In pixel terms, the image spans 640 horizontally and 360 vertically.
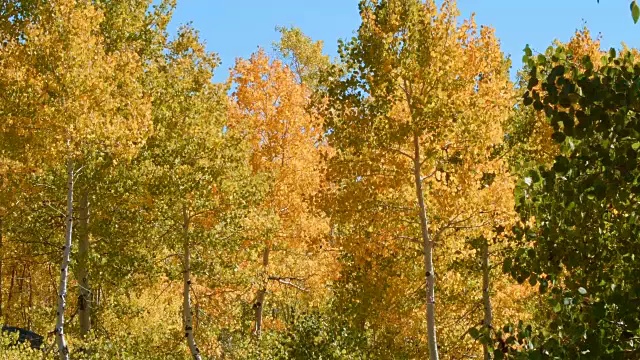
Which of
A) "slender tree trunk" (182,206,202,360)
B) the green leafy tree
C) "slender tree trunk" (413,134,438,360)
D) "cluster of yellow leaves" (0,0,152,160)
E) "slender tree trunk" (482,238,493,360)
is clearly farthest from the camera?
"slender tree trunk" (182,206,202,360)

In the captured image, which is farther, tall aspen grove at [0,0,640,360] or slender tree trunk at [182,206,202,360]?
slender tree trunk at [182,206,202,360]

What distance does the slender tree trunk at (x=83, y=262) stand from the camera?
47.6 ft

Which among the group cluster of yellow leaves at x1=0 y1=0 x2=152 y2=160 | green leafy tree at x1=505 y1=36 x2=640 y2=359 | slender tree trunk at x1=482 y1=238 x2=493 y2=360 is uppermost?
cluster of yellow leaves at x1=0 y1=0 x2=152 y2=160

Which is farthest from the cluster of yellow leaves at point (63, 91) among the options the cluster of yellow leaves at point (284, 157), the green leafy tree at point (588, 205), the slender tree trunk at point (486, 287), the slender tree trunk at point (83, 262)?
the green leafy tree at point (588, 205)

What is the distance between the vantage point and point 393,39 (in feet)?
39.1

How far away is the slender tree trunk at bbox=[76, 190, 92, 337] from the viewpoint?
47.6 feet

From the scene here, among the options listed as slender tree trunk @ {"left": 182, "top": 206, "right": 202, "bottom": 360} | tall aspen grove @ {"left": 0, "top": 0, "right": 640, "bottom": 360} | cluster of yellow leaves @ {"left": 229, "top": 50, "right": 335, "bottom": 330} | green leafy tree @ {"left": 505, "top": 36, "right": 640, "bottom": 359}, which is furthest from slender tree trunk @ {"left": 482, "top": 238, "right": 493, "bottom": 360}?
green leafy tree @ {"left": 505, "top": 36, "right": 640, "bottom": 359}

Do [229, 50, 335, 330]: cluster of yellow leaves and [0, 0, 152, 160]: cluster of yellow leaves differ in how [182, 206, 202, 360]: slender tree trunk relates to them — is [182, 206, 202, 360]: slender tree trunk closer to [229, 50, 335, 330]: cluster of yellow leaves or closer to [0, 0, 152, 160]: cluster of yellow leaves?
[0, 0, 152, 160]: cluster of yellow leaves

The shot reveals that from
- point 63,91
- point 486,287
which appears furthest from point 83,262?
point 486,287

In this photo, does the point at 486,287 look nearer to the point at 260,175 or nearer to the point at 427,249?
the point at 427,249

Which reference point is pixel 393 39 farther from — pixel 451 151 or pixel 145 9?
pixel 145 9

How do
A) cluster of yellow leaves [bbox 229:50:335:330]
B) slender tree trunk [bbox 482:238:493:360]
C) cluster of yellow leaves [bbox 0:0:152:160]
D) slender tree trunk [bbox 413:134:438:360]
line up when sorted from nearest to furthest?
slender tree trunk [bbox 413:134:438:360] < cluster of yellow leaves [bbox 0:0:152:160] < slender tree trunk [bbox 482:238:493:360] < cluster of yellow leaves [bbox 229:50:335:330]

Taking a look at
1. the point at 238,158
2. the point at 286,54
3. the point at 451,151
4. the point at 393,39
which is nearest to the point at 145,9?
the point at 238,158

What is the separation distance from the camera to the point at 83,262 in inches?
567
